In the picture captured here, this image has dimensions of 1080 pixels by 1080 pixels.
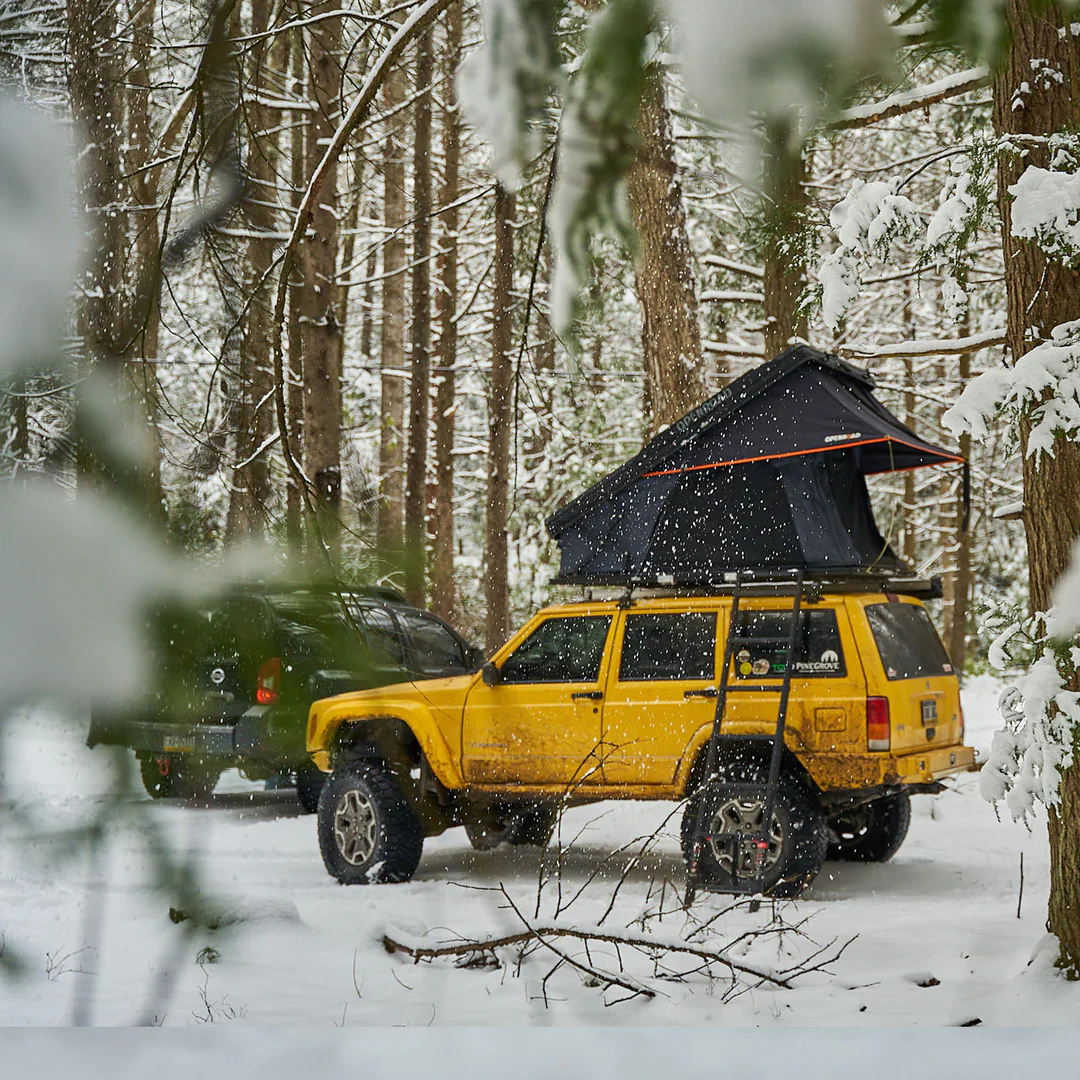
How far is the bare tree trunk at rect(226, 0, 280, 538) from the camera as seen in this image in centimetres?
106

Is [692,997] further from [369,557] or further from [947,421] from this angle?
[369,557]

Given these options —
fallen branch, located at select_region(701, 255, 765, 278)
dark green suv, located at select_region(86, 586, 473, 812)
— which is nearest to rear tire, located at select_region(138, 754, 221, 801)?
dark green suv, located at select_region(86, 586, 473, 812)

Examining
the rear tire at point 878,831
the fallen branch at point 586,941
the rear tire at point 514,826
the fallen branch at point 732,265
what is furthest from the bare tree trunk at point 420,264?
the fallen branch at point 732,265

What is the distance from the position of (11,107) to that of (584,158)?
431 mm

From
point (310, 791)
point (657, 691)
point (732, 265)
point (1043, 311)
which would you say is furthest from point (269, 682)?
point (732, 265)

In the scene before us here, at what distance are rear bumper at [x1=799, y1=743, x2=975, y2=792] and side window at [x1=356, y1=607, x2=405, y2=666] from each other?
4.19 m

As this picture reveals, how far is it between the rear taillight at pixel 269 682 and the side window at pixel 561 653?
4.60 m

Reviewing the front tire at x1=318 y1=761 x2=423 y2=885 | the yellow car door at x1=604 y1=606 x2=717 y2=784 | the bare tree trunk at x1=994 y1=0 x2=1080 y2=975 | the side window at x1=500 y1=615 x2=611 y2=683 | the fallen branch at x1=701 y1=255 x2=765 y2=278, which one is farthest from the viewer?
the fallen branch at x1=701 y1=255 x2=765 y2=278

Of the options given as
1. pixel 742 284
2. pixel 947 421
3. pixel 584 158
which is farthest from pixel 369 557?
pixel 742 284

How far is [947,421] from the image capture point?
3.11 meters

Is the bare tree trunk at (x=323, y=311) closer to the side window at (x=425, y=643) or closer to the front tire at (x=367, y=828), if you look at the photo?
the side window at (x=425, y=643)

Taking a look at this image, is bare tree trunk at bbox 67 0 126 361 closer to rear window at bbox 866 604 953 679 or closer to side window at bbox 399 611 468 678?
side window at bbox 399 611 468 678

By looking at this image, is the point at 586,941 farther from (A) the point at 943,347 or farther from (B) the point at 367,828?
(A) the point at 943,347

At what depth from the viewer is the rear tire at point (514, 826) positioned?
19.8 feet
